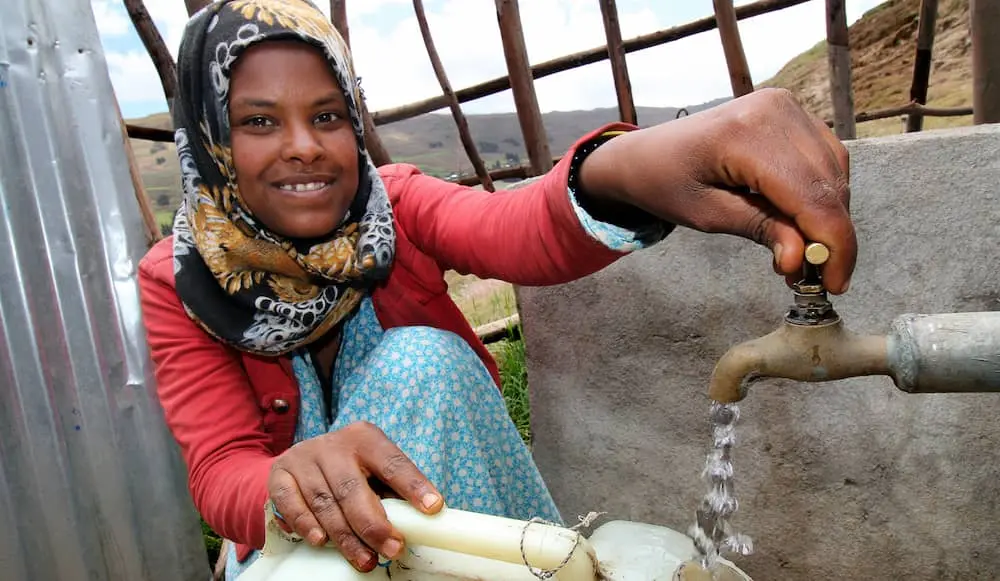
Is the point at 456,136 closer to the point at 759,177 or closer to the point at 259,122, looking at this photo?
the point at 259,122

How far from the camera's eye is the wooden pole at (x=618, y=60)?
1965 mm

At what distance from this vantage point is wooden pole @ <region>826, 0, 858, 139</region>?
1.80 metres

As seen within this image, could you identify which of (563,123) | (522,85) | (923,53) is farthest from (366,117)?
(923,53)

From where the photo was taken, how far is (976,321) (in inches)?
19.6

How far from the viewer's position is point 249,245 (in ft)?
3.74

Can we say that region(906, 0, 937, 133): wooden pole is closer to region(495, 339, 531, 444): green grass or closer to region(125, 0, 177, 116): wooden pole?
region(495, 339, 531, 444): green grass

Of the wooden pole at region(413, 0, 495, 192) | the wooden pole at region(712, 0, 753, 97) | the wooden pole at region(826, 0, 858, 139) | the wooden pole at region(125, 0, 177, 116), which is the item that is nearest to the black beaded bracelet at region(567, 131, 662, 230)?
the wooden pole at region(712, 0, 753, 97)

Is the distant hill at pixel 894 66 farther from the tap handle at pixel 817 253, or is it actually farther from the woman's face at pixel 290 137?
the tap handle at pixel 817 253

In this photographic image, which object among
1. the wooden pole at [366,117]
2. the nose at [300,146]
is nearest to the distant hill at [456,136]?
the wooden pole at [366,117]

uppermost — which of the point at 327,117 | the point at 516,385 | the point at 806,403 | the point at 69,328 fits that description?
the point at 327,117

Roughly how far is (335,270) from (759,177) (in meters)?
0.75

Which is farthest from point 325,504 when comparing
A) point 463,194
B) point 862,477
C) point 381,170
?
point 862,477

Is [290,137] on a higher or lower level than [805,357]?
higher

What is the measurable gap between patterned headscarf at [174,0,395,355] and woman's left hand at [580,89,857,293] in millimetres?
565
